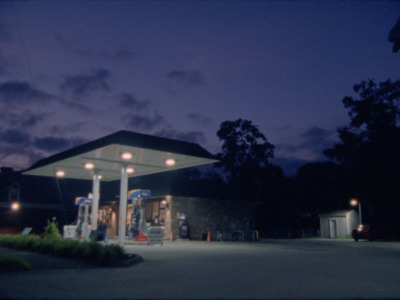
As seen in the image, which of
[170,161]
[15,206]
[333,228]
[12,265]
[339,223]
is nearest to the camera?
[12,265]

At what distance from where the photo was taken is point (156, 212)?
107ft

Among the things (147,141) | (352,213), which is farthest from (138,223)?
(352,213)

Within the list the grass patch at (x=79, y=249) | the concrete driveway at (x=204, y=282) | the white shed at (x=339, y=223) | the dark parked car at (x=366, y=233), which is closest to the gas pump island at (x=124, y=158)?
the grass patch at (x=79, y=249)

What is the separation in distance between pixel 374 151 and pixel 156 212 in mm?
23506

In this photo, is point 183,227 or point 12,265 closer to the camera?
point 12,265

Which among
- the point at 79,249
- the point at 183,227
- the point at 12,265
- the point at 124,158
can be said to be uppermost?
the point at 124,158

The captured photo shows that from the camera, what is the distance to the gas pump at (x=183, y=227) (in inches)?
1176

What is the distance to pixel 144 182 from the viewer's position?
3400cm

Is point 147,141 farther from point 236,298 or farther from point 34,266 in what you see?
point 236,298

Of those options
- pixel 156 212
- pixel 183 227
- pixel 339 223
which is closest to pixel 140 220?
pixel 183 227

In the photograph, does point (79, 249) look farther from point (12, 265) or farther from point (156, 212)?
point (156, 212)

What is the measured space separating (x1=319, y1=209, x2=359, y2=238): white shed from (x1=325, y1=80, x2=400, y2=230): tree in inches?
93.6

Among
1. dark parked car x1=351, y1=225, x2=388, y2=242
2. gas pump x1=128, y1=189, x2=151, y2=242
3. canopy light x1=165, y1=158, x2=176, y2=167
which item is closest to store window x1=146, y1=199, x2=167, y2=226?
gas pump x1=128, y1=189, x2=151, y2=242

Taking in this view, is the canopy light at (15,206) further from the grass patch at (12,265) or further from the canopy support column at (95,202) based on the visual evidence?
the grass patch at (12,265)
